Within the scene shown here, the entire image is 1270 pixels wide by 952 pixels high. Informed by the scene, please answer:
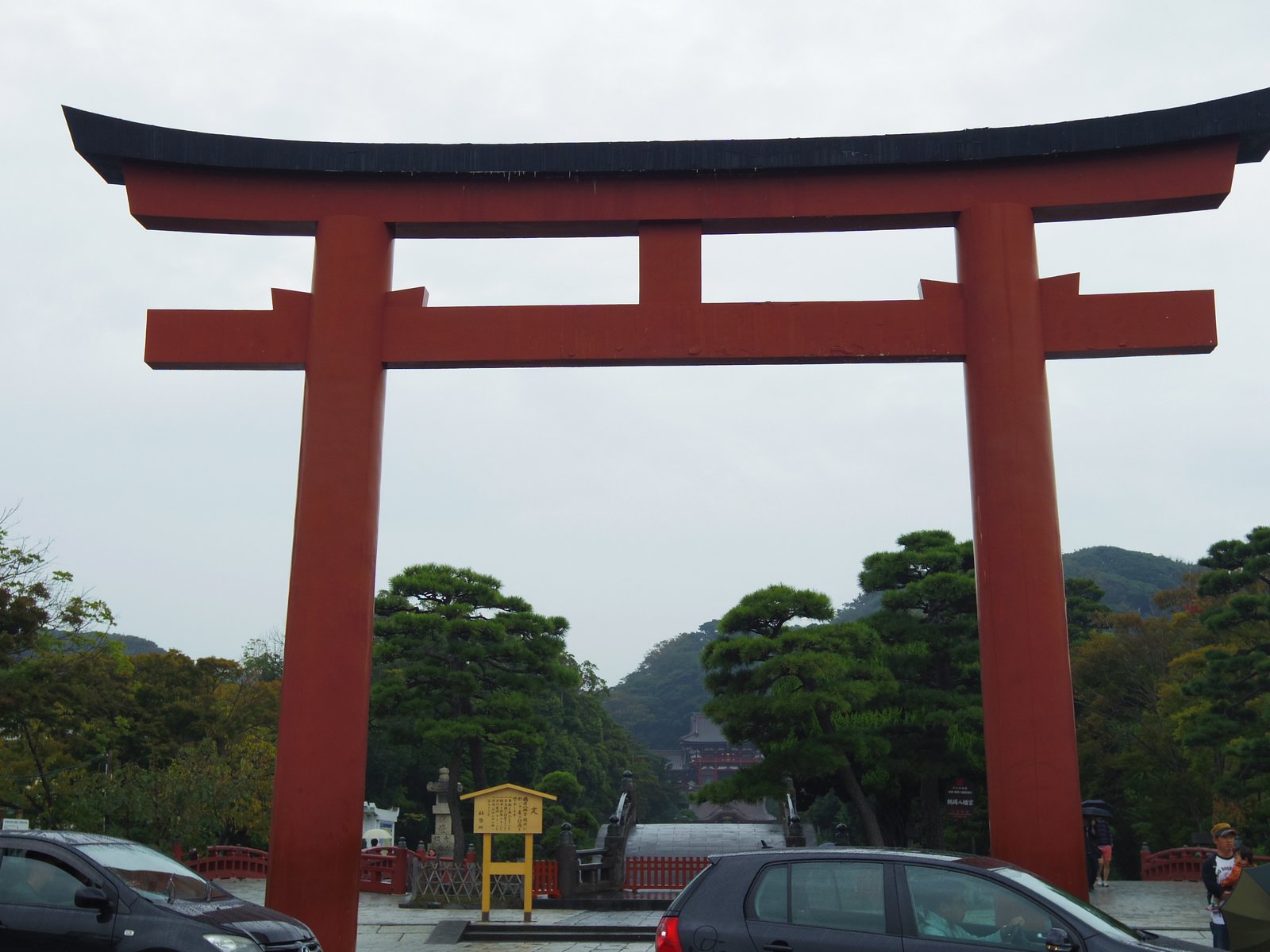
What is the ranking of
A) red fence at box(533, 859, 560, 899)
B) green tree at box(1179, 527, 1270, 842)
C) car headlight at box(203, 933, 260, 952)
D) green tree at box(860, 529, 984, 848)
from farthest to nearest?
green tree at box(860, 529, 984, 848) → green tree at box(1179, 527, 1270, 842) → red fence at box(533, 859, 560, 899) → car headlight at box(203, 933, 260, 952)

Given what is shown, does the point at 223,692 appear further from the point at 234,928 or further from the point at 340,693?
the point at 234,928

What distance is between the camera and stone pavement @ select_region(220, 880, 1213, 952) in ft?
43.7

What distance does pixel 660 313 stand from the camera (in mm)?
10875

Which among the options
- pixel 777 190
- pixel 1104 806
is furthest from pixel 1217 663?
pixel 777 190

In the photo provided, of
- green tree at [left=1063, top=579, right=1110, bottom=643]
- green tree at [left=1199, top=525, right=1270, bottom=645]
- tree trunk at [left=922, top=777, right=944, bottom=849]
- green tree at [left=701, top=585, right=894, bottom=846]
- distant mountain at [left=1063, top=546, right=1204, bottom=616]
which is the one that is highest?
distant mountain at [left=1063, top=546, right=1204, bottom=616]

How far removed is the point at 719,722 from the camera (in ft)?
78.0

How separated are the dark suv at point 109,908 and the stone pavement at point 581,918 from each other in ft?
17.7

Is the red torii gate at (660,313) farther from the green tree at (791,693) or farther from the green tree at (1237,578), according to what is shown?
the green tree at (1237,578)

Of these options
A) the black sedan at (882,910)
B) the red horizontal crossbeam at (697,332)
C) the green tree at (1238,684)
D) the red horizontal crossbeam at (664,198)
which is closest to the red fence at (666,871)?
the green tree at (1238,684)

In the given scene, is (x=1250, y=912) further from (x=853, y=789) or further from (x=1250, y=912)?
(x=853, y=789)

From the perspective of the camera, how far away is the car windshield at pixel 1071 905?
602 cm

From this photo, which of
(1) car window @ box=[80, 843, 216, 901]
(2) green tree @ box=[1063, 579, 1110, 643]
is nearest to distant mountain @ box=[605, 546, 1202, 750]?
(2) green tree @ box=[1063, 579, 1110, 643]

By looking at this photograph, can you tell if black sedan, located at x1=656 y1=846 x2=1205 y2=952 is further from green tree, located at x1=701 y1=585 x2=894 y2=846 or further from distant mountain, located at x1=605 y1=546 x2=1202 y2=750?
distant mountain, located at x1=605 y1=546 x2=1202 y2=750

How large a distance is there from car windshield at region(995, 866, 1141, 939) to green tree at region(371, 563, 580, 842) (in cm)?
2181
